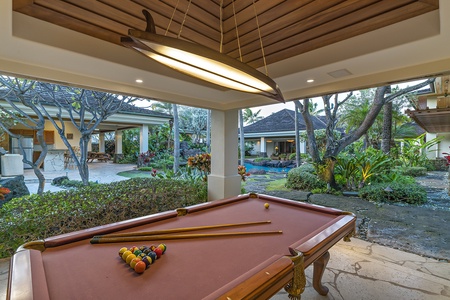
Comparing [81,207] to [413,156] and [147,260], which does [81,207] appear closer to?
[147,260]

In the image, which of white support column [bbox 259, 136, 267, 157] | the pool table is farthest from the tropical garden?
white support column [bbox 259, 136, 267, 157]

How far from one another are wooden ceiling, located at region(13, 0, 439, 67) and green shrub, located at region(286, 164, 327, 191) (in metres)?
5.39

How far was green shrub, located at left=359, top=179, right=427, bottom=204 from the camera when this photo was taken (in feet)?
18.5

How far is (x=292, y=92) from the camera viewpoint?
405 cm

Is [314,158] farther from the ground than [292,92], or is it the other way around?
[292,92]

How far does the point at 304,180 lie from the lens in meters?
7.36

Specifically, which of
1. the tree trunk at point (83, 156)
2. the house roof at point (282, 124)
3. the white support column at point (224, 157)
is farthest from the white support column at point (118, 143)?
the white support column at point (224, 157)

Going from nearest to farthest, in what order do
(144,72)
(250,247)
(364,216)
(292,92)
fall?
(250,247), (144,72), (292,92), (364,216)

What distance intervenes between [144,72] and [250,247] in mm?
2665

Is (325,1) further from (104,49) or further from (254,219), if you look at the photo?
(104,49)

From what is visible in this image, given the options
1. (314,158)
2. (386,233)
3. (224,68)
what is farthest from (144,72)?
(314,158)

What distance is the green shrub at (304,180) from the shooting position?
23.6 feet

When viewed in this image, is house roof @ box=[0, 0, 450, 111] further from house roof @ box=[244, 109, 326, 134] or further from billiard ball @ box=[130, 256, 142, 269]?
house roof @ box=[244, 109, 326, 134]

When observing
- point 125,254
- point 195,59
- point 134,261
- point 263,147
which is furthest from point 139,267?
point 263,147
